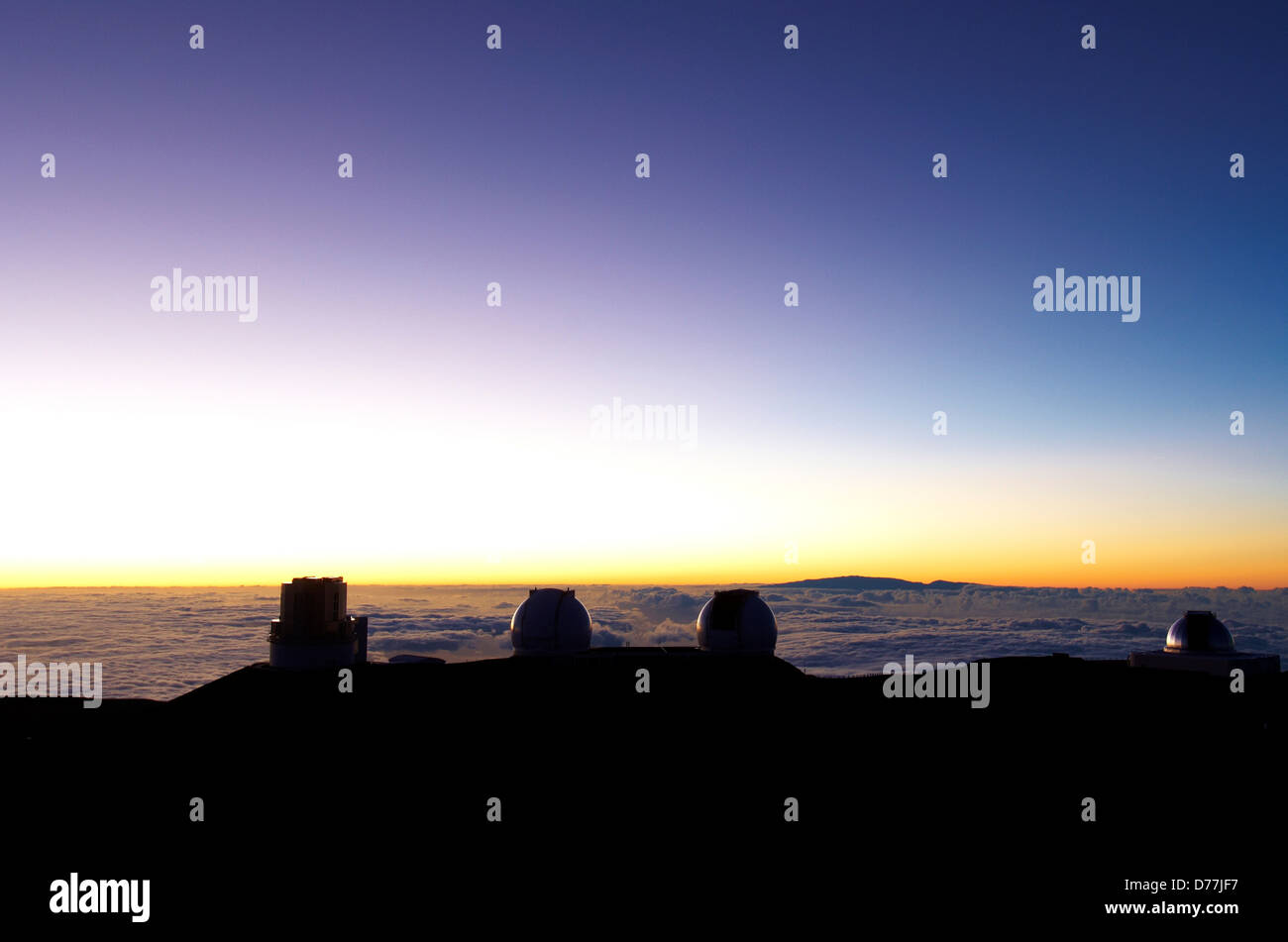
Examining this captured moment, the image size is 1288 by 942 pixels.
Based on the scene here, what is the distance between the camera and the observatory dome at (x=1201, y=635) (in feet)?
95.0

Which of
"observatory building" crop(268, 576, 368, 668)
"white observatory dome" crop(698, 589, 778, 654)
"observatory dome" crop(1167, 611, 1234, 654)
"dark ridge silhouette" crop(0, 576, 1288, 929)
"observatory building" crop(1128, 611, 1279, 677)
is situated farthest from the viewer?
"observatory dome" crop(1167, 611, 1234, 654)

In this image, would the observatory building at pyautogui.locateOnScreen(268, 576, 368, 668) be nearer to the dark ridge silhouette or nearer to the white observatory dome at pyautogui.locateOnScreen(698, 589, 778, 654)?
the dark ridge silhouette

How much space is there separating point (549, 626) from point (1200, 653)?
25.1 m

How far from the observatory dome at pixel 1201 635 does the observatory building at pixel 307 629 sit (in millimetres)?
31000

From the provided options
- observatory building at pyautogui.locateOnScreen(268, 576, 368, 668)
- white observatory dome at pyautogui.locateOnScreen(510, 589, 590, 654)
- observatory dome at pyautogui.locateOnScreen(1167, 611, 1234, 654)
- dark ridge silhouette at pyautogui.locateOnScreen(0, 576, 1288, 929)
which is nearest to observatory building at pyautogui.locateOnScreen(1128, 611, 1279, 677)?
observatory dome at pyautogui.locateOnScreen(1167, 611, 1234, 654)

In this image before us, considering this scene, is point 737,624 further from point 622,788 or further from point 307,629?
point 307,629

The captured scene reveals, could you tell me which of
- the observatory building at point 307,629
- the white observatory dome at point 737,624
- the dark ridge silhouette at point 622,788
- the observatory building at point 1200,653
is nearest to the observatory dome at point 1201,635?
the observatory building at point 1200,653

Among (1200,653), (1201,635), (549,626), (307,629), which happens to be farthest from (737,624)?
(1201,635)

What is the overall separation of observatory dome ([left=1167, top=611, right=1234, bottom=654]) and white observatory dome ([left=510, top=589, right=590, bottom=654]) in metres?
23.6

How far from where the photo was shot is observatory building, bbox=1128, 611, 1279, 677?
→ 27267 mm

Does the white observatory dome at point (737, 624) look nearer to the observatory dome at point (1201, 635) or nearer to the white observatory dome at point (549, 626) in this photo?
the white observatory dome at point (549, 626)
